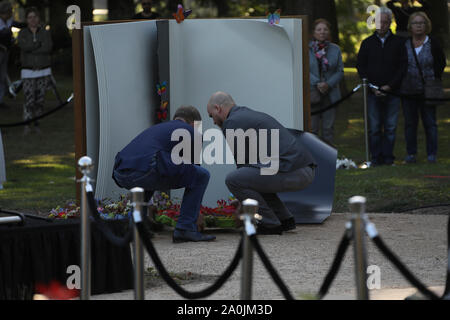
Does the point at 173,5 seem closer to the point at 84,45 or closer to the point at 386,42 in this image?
the point at 386,42

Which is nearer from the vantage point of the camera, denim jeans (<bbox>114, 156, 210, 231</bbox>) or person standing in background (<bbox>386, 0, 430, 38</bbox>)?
denim jeans (<bbox>114, 156, 210, 231</bbox>)

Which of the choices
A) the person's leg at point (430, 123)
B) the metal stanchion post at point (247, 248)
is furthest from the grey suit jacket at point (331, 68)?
the metal stanchion post at point (247, 248)

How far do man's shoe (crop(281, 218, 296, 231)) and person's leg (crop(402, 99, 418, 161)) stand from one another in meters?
4.07

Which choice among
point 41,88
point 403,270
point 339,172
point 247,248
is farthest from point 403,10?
point 403,270

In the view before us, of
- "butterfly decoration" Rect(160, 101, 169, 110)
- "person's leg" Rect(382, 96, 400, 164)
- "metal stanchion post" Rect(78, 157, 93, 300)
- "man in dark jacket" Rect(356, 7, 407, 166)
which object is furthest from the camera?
"person's leg" Rect(382, 96, 400, 164)

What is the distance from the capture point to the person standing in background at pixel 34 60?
14.0 m

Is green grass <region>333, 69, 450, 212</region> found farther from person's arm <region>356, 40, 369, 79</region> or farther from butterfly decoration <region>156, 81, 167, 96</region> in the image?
butterfly decoration <region>156, 81, 167, 96</region>

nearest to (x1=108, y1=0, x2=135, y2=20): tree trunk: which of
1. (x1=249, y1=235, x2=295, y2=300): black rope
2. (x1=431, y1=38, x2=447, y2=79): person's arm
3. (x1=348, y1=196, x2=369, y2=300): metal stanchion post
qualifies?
(x1=431, y1=38, x2=447, y2=79): person's arm

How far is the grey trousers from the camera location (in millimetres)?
7645

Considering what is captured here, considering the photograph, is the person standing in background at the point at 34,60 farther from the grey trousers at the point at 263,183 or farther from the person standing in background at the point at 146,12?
the grey trousers at the point at 263,183

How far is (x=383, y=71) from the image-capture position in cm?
1126

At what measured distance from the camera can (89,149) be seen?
8602mm
